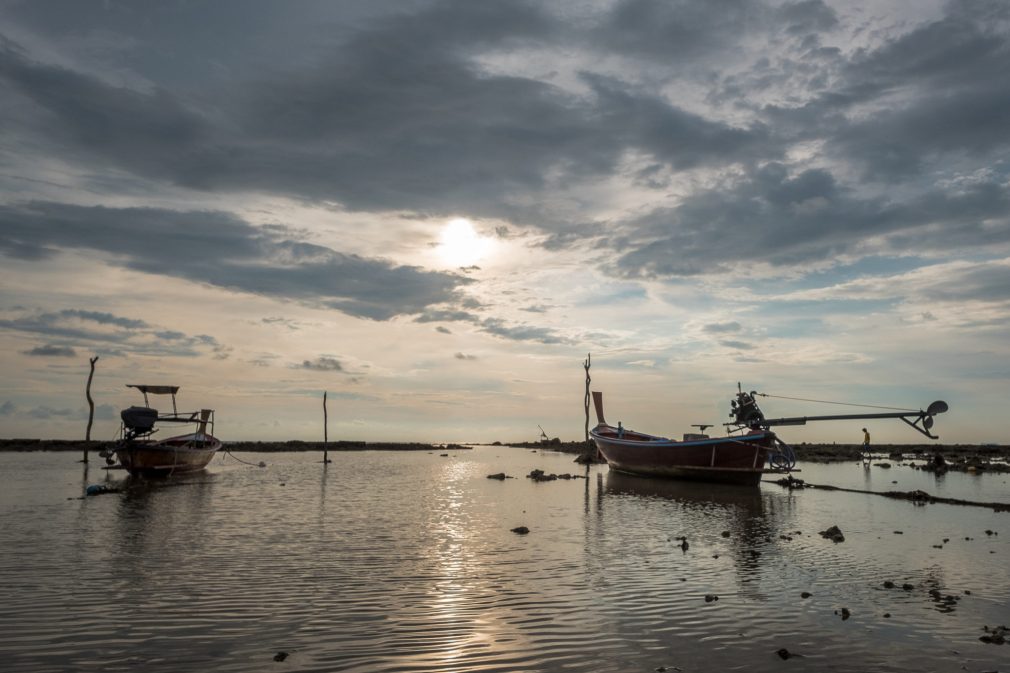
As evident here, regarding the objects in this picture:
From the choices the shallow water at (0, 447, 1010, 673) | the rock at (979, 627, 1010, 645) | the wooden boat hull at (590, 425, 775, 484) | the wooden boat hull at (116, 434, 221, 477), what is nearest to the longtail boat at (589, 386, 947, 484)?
the wooden boat hull at (590, 425, 775, 484)

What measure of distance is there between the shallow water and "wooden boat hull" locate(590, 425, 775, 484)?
9889 millimetres

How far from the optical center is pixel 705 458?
4225 cm

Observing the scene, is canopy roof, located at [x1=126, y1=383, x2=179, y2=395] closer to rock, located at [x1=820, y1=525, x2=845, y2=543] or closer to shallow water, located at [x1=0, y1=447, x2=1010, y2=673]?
shallow water, located at [x1=0, y1=447, x2=1010, y2=673]

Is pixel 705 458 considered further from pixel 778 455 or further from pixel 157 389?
pixel 157 389

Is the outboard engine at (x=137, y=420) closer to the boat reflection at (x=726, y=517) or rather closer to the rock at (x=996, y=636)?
the boat reflection at (x=726, y=517)

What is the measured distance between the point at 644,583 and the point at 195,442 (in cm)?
4716

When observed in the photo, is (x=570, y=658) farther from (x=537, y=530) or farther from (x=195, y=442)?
(x=195, y=442)

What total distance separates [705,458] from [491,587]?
30825mm

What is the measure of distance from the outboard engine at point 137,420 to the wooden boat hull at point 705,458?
34.5m

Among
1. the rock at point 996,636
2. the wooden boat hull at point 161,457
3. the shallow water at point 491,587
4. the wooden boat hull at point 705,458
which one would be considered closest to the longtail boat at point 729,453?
the wooden boat hull at point 705,458

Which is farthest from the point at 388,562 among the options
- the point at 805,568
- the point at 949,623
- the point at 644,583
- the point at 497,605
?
the point at 949,623

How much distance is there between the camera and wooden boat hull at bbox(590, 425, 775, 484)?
40438mm

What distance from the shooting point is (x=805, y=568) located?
1686 centimetres

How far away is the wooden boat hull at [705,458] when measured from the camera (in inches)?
1592
